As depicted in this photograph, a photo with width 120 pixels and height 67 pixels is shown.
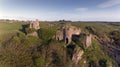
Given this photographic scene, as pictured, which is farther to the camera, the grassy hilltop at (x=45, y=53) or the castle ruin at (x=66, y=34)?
the castle ruin at (x=66, y=34)

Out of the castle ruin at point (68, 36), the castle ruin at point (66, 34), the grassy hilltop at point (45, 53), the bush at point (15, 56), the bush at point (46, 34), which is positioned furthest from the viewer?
the bush at point (46, 34)

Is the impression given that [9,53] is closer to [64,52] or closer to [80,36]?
[64,52]

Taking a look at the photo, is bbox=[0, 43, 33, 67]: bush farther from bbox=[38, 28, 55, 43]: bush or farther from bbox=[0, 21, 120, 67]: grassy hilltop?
bbox=[38, 28, 55, 43]: bush

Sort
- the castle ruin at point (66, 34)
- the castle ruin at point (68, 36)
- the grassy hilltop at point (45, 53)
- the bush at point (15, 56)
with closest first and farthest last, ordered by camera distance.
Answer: the bush at point (15, 56), the grassy hilltop at point (45, 53), the castle ruin at point (68, 36), the castle ruin at point (66, 34)

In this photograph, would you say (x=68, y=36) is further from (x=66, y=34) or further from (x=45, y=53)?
(x=45, y=53)

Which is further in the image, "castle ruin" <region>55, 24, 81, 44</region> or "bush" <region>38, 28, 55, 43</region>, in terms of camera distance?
"bush" <region>38, 28, 55, 43</region>

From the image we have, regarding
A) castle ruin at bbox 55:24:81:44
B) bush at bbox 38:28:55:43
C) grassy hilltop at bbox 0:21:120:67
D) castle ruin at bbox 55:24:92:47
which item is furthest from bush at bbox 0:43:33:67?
castle ruin at bbox 55:24:92:47

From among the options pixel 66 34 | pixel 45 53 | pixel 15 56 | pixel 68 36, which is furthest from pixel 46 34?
pixel 15 56

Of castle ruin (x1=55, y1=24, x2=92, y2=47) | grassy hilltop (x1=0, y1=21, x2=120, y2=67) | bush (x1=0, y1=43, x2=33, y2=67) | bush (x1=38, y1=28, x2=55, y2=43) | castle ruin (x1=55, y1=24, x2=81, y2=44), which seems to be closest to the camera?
bush (x1=0, y1=43, x2=33, y2=67)

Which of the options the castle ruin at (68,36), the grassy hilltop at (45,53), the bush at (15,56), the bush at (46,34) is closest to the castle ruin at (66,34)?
the castle ruin at (68,36)

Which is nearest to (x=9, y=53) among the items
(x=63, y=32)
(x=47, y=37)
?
(x=47, y=37)

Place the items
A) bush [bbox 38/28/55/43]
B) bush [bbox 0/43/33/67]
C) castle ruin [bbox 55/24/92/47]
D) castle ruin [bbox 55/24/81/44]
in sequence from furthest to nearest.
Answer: bush [bbox 38/28/55/43] < castle ruin [bbox 55/24/81/44] < castle ruin [bbox 55/24/92/47] < bush [bbox 0/43/33/67]

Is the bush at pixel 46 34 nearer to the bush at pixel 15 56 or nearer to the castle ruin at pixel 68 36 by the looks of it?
the castle ruin at pixel 68 36

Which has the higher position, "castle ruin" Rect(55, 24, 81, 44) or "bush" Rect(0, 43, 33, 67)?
"castle ruin" Rect(55, 24, 81, 44)
